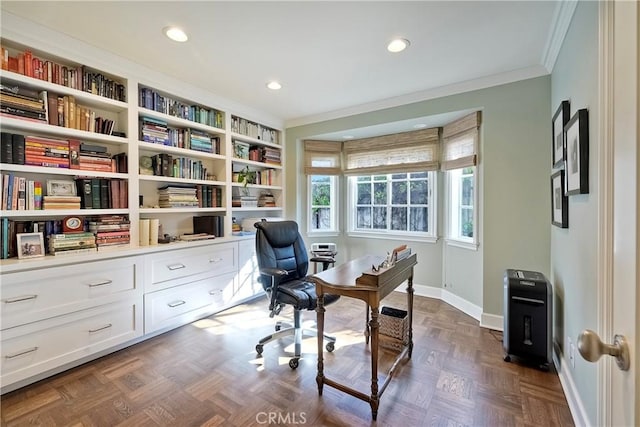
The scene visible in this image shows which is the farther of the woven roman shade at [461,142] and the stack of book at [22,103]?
the woven roman shade at [461,142]

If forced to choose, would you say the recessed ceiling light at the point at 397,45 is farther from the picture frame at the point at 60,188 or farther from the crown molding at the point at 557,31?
the picture frame at the point at 60,188

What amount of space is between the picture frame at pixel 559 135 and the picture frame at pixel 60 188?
3.69m

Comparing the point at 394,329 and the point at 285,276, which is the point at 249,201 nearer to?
the point at 285,276

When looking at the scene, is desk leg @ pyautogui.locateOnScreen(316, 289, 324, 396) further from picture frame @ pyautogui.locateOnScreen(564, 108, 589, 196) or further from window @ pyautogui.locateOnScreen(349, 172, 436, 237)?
window @ pyautogui.locateOnScreen(349, 172, 436, 237)

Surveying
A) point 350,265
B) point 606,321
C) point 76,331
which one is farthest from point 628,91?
point 76,331

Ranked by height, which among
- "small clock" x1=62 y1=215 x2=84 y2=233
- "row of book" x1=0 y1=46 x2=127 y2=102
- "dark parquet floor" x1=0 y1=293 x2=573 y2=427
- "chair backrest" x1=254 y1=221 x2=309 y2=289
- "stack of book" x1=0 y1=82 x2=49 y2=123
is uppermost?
"row of book" x1=0 y1=46 x2=127 y2=102

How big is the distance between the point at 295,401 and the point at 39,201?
7.78ft

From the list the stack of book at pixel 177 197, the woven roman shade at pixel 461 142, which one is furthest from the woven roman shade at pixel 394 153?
the stack of book at pixel 177 197

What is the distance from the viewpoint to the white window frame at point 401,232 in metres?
3.70

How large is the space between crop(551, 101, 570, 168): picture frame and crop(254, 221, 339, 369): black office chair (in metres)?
1.96

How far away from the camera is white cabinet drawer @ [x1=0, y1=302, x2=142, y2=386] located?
1809 mm

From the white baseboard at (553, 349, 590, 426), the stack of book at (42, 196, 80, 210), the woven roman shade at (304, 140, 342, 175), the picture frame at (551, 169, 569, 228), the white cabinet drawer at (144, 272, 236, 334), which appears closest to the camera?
the white baseboard at (553, 349, 590, 426)

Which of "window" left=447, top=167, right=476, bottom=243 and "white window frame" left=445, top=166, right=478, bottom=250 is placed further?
"white window frame" left=445, top=166, right=478, bottom=250

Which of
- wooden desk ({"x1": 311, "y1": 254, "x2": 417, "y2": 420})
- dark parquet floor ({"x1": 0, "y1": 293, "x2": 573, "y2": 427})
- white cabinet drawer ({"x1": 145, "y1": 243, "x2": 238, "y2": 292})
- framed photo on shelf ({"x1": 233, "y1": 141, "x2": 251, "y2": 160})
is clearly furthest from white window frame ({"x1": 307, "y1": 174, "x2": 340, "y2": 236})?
wooden desk ({"x1": 311, "y1": 254, "x2": 417, "y2": 420})
